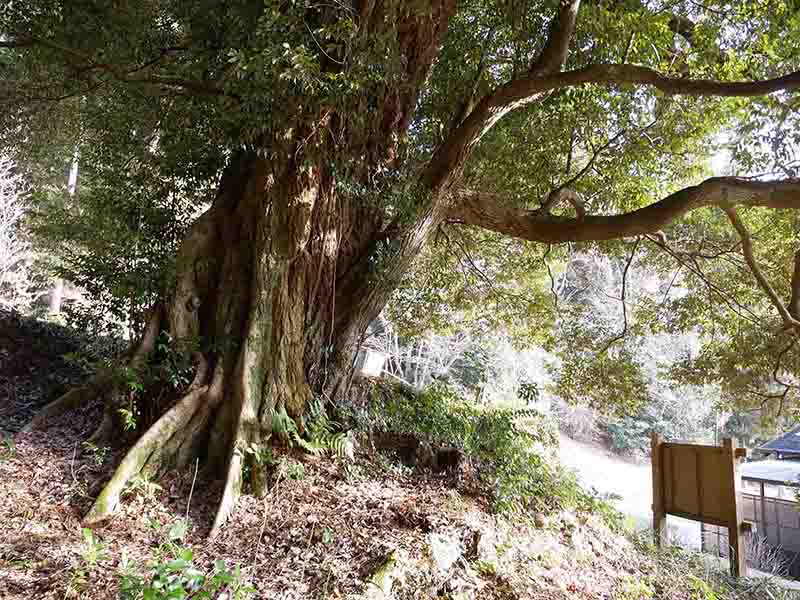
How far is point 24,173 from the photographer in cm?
1105

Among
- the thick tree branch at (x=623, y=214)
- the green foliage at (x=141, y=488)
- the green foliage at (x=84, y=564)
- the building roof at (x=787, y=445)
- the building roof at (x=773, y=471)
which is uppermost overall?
the thick tree branch at (x=623, y=214)

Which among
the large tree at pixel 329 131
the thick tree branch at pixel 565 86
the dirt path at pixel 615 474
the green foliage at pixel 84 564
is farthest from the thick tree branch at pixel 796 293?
the dirt path at pixel 615 474

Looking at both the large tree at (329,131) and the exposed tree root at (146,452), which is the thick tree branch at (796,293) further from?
the exposed tree root at (146,452)

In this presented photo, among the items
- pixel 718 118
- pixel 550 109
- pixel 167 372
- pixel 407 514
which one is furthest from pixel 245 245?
pixel 718 118

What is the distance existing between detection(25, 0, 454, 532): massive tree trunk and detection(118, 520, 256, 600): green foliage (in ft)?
3.14

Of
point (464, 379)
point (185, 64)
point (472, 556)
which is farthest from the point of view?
point (464, 379)

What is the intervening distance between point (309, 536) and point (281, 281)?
6.68 feet

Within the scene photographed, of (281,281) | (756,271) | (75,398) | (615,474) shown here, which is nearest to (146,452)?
(75,398)

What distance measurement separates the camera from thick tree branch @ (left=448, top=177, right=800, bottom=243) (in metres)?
4.35

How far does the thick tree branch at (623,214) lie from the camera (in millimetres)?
4348

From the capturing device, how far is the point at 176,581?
236cm

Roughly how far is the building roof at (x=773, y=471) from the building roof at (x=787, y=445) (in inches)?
11.8

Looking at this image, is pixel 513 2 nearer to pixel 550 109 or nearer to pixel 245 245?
pixel 550 109

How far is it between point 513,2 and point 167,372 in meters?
4.24
